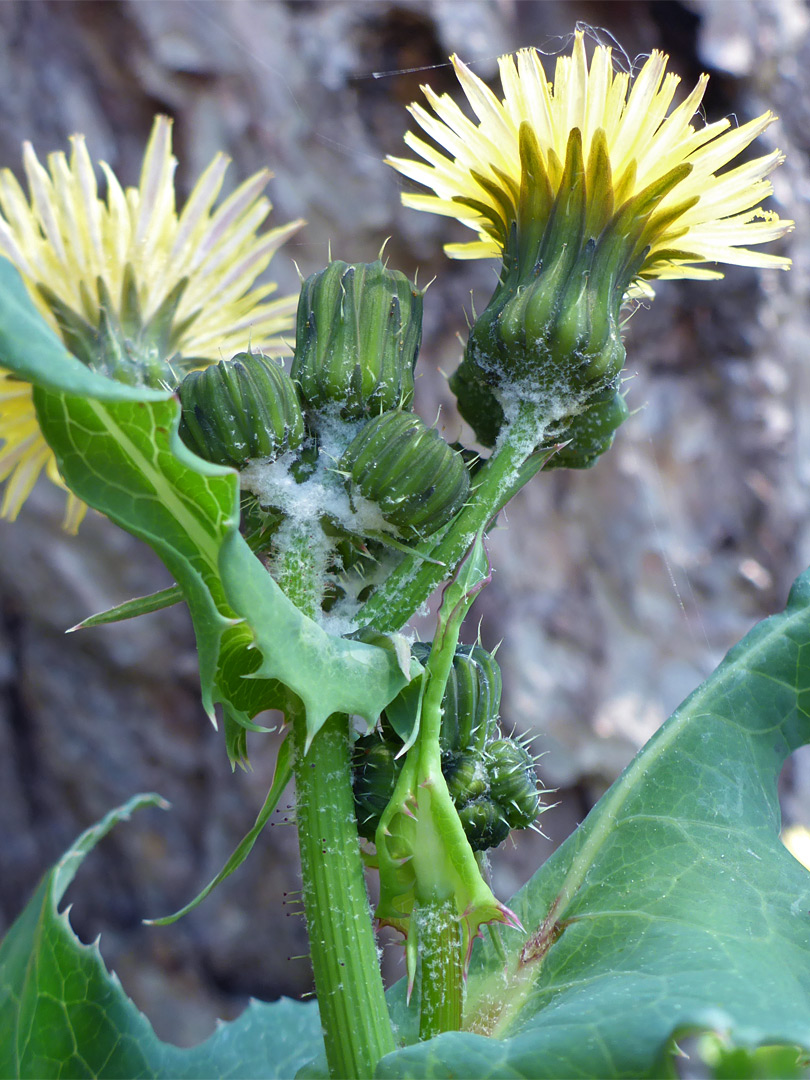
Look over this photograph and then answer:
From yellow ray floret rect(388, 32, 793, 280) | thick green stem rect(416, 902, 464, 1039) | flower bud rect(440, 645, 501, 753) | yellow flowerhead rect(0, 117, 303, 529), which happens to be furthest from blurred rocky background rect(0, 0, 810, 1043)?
thick green stem rect(416, 902, 464, 1039)

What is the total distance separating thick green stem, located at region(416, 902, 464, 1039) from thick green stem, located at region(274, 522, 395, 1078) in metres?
0.04

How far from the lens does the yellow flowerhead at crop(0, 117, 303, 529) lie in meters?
1.01

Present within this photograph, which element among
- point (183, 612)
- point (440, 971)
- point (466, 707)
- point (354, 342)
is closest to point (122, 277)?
point (354, 342)

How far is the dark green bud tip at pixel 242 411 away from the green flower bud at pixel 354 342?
0.03 metres

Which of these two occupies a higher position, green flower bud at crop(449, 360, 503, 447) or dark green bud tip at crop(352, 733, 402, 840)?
green flower bud at crop(449, 360, 503, 447)

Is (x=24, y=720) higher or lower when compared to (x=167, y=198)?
lower

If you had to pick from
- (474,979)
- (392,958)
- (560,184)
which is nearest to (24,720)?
(392,958)

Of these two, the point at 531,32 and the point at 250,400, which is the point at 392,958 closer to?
the point at 250,400

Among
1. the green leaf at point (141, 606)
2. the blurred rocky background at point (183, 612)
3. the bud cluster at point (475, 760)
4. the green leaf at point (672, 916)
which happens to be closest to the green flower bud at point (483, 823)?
the bud cluster at point (475, 760)

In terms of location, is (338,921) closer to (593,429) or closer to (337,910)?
(337,910)

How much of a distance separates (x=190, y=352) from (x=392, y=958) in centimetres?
173

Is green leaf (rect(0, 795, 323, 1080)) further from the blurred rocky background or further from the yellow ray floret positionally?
the blurred rocky background

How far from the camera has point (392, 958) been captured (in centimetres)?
220

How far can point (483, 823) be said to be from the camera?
61 cm
